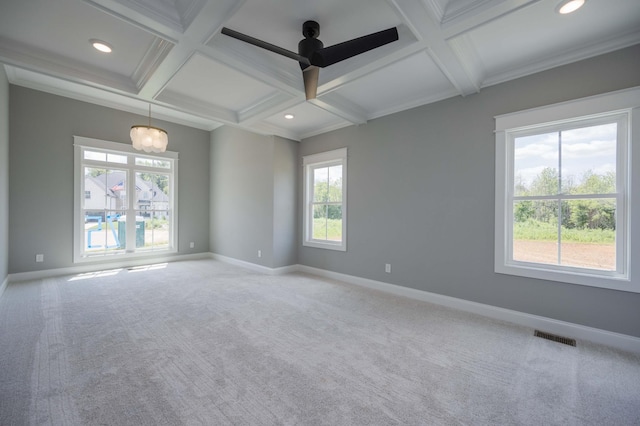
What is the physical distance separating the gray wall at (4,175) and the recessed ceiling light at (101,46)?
224 centimetres

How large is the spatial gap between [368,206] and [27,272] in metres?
5.60

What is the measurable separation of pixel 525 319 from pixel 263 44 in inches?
143

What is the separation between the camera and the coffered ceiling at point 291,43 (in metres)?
2.07

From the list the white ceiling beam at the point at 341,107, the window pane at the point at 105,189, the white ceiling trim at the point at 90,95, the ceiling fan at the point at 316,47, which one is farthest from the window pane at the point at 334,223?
the window pane at the point at 105,189

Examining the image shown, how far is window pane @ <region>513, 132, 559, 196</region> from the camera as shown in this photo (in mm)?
2854

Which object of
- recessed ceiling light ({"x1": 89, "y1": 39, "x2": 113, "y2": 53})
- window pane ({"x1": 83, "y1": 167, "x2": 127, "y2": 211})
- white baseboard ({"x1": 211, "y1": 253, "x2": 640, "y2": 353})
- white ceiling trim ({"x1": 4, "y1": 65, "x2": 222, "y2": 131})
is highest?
white ceiling trim ({"x1": 4, "y1": 65, "x2": 222, "y2": 131})

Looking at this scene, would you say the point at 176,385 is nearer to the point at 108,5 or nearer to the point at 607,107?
the point at 108,5

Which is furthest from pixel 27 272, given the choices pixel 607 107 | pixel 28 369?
pixel 607 107

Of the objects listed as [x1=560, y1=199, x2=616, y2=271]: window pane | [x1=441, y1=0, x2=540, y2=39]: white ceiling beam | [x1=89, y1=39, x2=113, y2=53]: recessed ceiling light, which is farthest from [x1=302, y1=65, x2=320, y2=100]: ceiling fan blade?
[x1=560, y1=199, x2=616, y2=271]: window pane

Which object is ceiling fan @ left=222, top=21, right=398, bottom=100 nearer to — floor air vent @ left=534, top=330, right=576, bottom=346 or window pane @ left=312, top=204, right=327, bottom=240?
window pane @ left=312, top=204, right=327, bottom=240

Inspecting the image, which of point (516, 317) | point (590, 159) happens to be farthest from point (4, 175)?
point (590, 159)

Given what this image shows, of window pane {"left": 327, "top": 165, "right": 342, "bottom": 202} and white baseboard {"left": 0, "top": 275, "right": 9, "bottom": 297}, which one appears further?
window pane {"left": 327, "top": 165, "right": 342, "bottom": 202}

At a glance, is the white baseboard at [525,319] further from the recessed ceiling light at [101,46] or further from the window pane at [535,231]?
the recessed ceiling light at [101,46]

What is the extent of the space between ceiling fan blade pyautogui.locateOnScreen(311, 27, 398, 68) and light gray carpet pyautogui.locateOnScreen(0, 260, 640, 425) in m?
2.39
